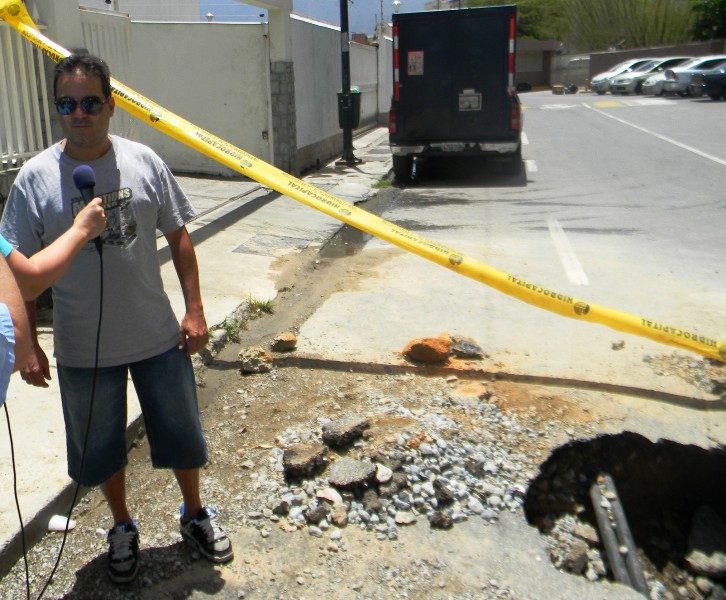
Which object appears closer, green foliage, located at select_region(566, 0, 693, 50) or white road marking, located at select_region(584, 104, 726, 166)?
white road marking, located at select_region(584, 104, 726, 166)

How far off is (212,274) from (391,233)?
2.14m


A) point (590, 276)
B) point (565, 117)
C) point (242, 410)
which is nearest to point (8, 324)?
point (242, 410)

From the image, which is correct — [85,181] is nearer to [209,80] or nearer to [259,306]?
[259,306]

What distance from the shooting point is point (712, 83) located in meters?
31.7

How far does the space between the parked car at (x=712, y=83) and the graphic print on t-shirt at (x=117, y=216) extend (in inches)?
1296

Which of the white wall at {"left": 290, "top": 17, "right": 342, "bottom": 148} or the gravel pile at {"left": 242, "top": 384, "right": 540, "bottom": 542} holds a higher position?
the white wall at {"left": 290, "top": 17, "right": 342, "bottom": 148}

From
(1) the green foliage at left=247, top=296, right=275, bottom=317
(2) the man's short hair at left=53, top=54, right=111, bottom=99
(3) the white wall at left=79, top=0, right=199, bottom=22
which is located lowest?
(1) the green foliage at left=247, top=296, right=275, bottom=317

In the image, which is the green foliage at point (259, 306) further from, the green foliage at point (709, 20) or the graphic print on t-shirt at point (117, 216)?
the green foliage at point (709, 20)

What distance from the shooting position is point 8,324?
1824 millimetres

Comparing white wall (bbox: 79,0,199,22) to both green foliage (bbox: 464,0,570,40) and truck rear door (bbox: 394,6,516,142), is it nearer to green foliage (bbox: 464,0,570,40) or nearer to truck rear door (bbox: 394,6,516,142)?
truck rear door (bbox: 394,6,516,142)

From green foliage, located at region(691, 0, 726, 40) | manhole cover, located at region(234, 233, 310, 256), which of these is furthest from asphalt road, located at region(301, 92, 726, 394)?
green foliage, located at region(691, 0, 726, 40)

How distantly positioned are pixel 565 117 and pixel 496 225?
19.5 metres

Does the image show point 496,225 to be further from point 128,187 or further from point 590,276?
point 128,187

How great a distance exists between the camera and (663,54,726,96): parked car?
33.8 meters
